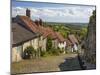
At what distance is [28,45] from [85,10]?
814 mm

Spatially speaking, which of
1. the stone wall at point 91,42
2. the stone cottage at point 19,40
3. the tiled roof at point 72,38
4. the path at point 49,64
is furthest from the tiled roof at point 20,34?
the stone wall at point 91,42

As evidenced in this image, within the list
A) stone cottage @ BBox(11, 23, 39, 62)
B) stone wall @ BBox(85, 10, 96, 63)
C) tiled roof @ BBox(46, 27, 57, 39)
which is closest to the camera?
stone cottage @ BBox(11, 23, 39, 62)

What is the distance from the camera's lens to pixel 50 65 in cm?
251

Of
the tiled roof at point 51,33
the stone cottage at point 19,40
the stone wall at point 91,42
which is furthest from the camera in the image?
the stone wall at point 91,42

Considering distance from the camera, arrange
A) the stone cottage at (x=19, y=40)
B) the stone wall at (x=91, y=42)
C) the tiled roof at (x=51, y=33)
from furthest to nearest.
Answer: the stone wall at (x=91, y=42) < the tiled roof at (x=51, y=33) < the stone cottage at (x=19, y=40)

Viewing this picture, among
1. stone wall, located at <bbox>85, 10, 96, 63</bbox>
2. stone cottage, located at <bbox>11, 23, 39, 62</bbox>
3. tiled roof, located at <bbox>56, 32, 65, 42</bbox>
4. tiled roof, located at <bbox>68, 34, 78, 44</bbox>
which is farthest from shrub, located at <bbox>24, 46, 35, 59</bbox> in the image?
stone wall, located at <bbox>85, 10, 96, 63</bbox>

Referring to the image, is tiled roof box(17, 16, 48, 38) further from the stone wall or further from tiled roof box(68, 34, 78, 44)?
the stone wall

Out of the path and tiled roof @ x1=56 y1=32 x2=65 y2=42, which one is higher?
tiled roof @ x1=56 y1=32 x2=65 y2=42

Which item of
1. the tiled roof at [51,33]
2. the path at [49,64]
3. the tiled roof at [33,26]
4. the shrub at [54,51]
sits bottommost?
the path at [49,64]

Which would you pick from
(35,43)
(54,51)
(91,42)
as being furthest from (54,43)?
(91,42)

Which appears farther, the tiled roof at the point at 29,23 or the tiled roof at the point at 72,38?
the tiled roof at the point at 72,38

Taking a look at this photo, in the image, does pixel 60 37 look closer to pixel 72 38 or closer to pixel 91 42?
pixel 72 38

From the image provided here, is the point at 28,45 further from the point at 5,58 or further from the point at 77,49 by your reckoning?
the point at 77,49

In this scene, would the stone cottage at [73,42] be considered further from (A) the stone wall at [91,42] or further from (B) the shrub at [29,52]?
(B) the shrub at [29,52]
